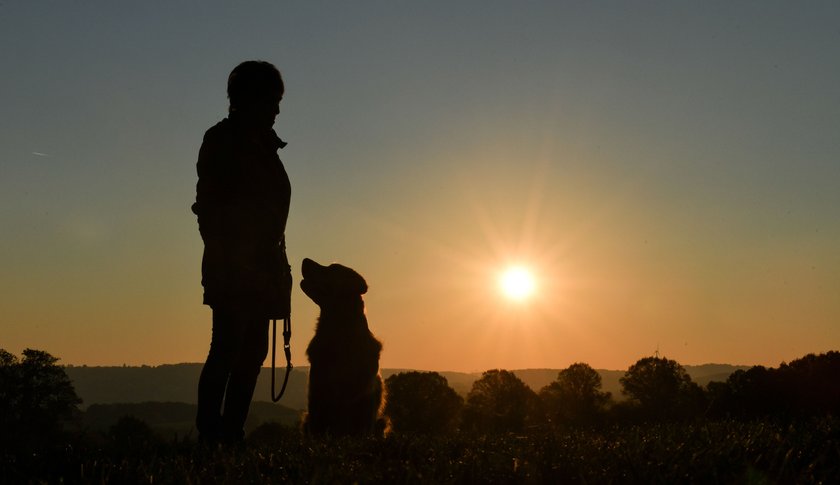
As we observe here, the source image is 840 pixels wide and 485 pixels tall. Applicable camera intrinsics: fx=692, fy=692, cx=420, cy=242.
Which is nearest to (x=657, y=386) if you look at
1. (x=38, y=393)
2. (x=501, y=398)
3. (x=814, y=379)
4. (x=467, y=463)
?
(x=501, y=398)

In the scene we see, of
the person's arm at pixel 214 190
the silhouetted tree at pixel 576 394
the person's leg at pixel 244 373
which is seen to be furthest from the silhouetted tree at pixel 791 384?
the person's arm at pixel 214 190

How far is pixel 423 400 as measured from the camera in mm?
56688

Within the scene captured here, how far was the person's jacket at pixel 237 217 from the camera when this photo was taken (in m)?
5.71

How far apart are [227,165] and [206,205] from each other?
37 centimetres

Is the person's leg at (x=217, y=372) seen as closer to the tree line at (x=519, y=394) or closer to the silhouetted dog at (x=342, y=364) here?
the silhouetted dog at (x=342, y=364)

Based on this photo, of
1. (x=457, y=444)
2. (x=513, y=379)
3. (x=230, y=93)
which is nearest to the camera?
(x=457, y=444)

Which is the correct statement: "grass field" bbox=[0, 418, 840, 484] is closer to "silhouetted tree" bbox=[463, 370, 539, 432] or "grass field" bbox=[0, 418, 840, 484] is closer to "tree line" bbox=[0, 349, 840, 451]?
"tree line" bbox=[0, 349, 840, 451]

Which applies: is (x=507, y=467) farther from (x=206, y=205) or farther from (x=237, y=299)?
(x=206, y=205)

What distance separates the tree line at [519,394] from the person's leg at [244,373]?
2797 centimetres

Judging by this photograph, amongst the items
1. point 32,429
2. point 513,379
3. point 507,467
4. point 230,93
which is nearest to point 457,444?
point 507,467

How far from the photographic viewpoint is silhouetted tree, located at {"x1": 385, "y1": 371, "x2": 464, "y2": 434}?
178 ft

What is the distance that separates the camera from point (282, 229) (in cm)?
614

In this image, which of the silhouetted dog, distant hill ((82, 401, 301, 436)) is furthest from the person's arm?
distant hill ((82, 401, 301, 436))

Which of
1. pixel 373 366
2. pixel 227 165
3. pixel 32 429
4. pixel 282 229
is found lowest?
pixel 32 429
